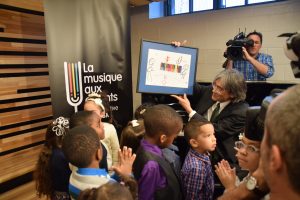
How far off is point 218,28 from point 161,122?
300cm

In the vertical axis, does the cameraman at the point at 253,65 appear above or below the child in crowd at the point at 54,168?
above

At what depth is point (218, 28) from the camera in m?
4.21

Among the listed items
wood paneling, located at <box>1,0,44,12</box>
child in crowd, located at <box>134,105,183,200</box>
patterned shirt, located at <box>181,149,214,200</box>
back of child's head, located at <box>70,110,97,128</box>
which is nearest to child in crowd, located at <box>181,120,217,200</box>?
patterned shirt, located at <box>181,149,214,200</box>

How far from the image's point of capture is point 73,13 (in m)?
2.70

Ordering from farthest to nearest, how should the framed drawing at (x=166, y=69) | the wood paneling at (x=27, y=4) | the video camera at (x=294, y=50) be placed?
1. the wood paneling at (x=27, y=4)
2. the framed drawing at (x=166, y=69)
3. the video camera at (x=294, y=50)

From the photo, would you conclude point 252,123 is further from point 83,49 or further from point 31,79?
point 31,79

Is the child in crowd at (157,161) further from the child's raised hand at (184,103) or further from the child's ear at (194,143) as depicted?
the child's raised hand at (184,103)

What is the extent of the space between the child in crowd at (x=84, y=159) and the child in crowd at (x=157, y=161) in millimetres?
154

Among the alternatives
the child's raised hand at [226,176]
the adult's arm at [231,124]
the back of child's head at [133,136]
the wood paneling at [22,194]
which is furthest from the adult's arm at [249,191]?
the wood paneling at [22,194]

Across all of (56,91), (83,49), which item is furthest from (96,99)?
(83,49)

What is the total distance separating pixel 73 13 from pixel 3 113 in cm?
149

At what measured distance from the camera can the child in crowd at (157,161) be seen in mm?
1520

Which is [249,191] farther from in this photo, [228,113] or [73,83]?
[73,83]

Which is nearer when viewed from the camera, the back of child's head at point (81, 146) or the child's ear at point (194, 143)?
the back of child's head at point (81, 146)
